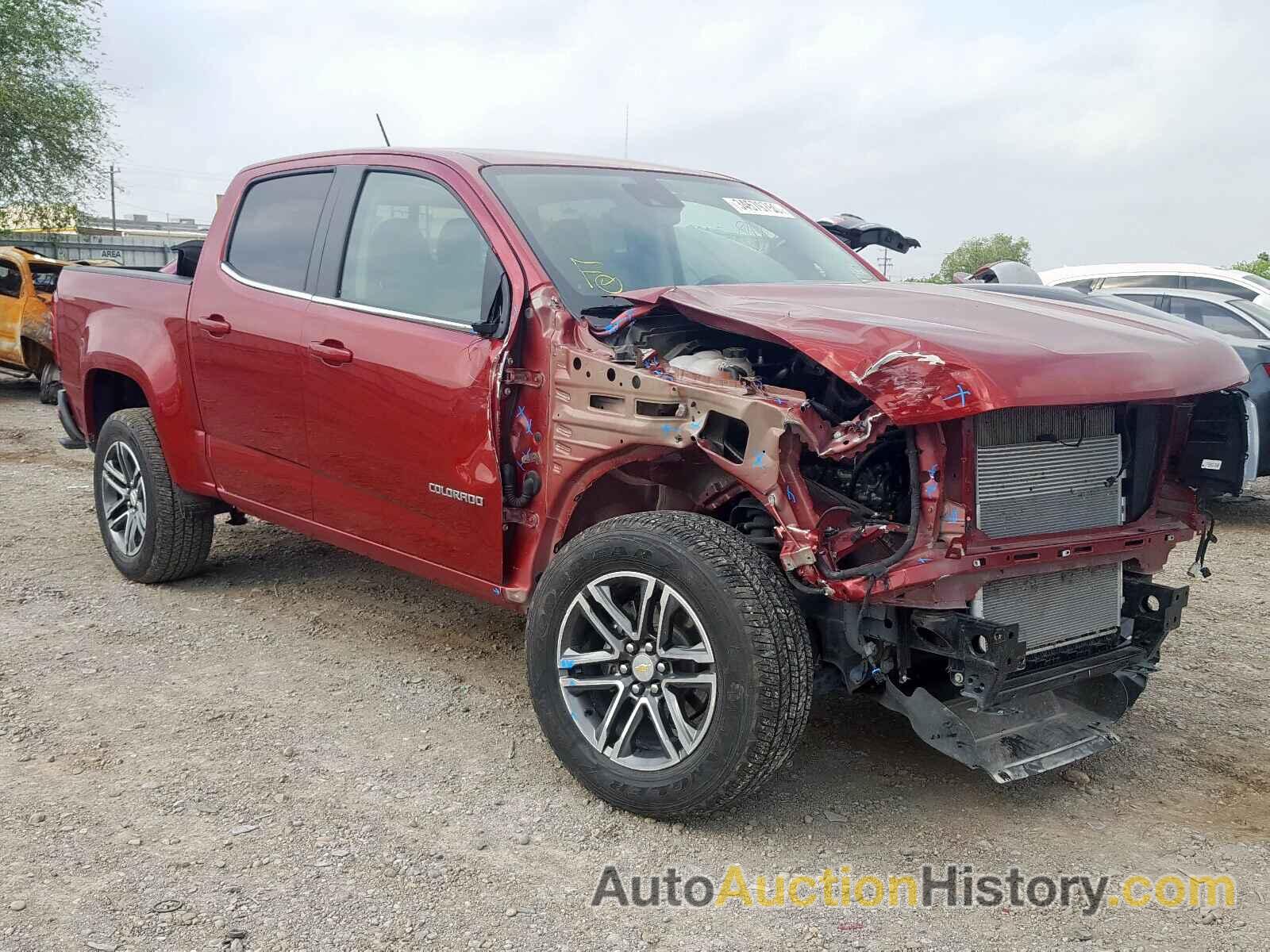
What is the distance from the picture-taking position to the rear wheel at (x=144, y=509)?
5.45 meters

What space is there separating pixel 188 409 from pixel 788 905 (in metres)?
3.53

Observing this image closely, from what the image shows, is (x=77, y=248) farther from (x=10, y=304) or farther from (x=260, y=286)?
(x=260, y=286)

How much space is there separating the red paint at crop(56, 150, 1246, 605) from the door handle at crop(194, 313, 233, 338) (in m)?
0.01

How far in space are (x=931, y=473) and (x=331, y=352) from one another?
231 centimetres

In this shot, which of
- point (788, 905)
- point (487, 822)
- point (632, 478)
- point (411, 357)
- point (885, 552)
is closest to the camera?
point (788, 905)

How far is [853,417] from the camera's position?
3.18 m

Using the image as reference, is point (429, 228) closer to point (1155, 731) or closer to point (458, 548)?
point (458, 548)

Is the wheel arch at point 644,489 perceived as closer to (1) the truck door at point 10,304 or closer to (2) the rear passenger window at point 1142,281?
(2) the rear passenger window at point 1142,281

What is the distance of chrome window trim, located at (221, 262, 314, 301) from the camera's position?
4500 mm

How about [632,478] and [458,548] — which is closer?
[632,478]

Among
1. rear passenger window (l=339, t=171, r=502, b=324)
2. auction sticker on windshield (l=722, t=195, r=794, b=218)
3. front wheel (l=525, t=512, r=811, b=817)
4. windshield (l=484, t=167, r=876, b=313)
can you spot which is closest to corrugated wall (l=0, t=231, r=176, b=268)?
rear passenger window (l=339, t=171, r=502, b=324)

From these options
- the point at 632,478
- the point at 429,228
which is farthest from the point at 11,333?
the point at 632,478

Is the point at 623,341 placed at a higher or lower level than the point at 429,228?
lower

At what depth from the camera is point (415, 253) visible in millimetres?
4164
